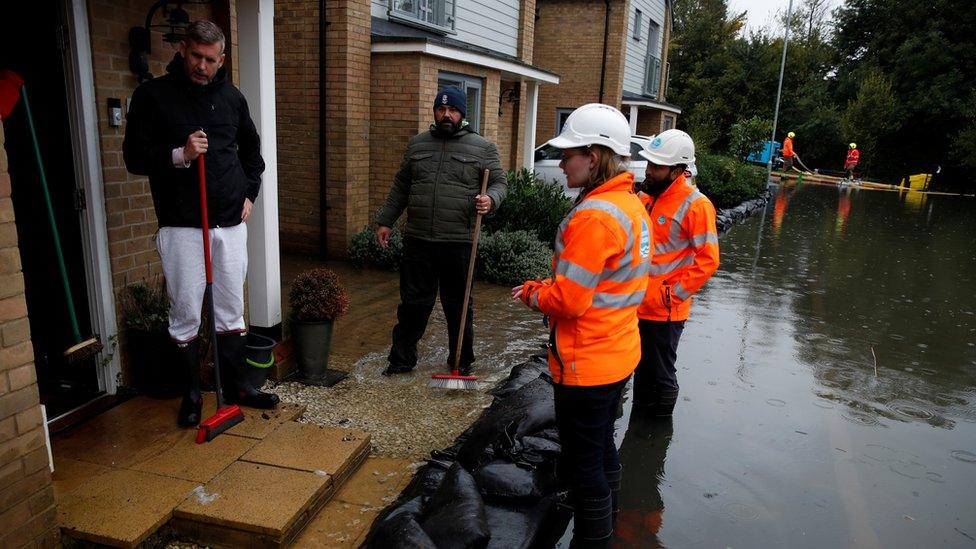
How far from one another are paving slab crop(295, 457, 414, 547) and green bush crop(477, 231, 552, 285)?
4658mm

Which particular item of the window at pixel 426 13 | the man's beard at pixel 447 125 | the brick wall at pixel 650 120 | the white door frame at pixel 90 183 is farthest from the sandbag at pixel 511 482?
the brick wall at pixel 650 120

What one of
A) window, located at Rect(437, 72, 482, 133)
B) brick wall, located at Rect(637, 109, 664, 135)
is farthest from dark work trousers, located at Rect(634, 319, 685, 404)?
brick wall, located at Rect(637, 109, 664, 135)

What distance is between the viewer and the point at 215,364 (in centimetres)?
349

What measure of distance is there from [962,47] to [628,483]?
107ft

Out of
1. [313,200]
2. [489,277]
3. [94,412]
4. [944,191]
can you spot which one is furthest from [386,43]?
[944,191]

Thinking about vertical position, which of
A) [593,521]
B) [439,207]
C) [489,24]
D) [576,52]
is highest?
[576,52]

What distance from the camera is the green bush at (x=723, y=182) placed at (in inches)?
679

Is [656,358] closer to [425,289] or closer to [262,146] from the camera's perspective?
[425,289]

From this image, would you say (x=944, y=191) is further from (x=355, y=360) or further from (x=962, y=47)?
(x=355, y=360)

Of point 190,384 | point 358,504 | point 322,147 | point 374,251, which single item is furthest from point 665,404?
point 322,147

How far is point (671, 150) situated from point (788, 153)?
28.7 metres

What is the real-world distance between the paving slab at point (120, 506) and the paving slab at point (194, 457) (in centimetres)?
6

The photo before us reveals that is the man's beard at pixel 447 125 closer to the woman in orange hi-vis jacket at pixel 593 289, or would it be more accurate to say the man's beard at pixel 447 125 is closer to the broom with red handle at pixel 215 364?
the broom with red handle at pixel 215 364

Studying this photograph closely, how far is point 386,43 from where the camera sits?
873 cm
